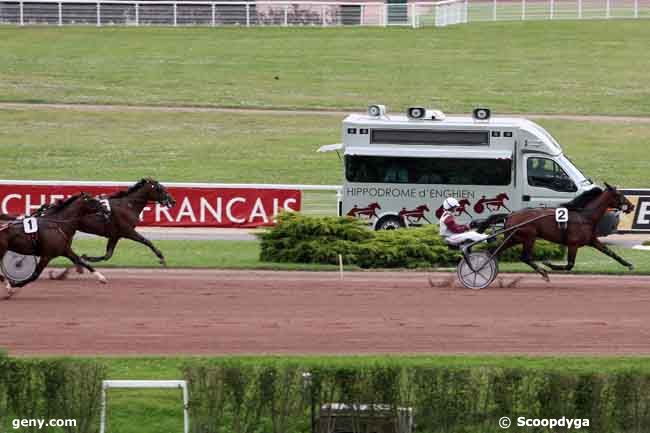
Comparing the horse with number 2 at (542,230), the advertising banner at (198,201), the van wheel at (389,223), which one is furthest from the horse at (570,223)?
the advertising banner at (198,201)

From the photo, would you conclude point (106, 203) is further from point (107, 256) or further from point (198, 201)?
point (198, 201)

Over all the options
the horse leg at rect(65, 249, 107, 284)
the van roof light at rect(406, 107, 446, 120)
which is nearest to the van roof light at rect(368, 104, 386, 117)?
the van roof light at rect(406, 107, 446, 120)

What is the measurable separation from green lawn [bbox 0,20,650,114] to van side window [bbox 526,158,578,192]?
56.3 ft

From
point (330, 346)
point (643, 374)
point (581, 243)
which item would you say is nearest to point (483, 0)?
point (581, 243)

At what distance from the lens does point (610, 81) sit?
157 ft

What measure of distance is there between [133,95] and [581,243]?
89.6 ft

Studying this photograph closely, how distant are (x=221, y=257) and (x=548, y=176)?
6104 millimetres

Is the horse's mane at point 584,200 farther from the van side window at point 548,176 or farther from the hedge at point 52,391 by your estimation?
the hedge at point 52,391

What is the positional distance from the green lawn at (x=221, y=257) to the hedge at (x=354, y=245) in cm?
25

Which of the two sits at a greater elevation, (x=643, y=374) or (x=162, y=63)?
(x=162, y=63)

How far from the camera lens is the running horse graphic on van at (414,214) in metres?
25.0

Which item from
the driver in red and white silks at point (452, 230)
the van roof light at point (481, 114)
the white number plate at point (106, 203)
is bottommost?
the driver in red and white silks at point (452, 230)

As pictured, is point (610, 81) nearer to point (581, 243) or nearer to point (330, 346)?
point (581, 243)

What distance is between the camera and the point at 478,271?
786 inches
